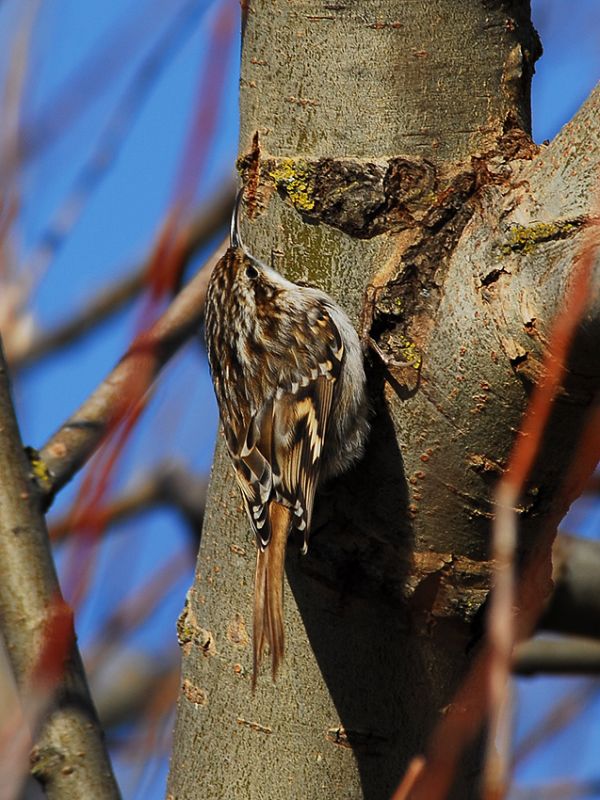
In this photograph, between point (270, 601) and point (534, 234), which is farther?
point (270, 601)

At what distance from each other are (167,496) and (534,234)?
2205mm

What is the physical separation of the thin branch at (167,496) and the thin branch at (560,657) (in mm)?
1013

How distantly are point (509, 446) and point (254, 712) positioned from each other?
23.4 inches

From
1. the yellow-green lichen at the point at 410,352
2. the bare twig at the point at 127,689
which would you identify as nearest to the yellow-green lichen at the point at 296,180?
the yellow-green lichen at the point at 410,352

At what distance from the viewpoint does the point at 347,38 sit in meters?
1.81

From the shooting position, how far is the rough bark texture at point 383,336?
1.77 meters

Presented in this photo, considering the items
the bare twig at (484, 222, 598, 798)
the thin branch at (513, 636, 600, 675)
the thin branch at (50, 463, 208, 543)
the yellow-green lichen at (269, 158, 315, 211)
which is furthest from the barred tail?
the thin branch at (50, 463, 208, 543)

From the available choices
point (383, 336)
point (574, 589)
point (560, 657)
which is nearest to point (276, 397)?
point (383, 336)

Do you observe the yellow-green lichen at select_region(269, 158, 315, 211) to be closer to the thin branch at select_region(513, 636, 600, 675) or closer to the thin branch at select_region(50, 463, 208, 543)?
the thin branch at select_region(513, 636, 600, 675)

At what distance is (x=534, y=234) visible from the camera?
1.62 metres

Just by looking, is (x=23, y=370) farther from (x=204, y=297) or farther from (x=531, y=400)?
(x=531, y=400)

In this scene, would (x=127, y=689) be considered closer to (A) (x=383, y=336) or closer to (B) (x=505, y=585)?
(A) (x=383, y=336)

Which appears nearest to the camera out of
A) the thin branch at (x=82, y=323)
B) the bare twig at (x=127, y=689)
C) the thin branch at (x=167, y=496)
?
the thin branch at (x=167, y=496)

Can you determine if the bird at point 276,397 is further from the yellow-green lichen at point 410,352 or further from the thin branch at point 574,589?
the thin branch at point 574,589
